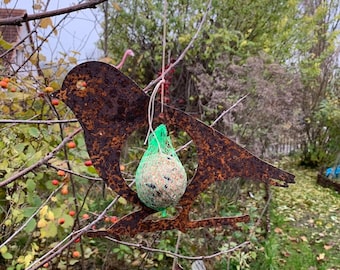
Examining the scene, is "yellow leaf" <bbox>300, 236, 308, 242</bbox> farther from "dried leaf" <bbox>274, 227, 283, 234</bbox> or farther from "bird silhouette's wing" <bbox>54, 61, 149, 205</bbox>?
"bird silhouette's wing" <bbox>54, 61, 149, 205</bbox>

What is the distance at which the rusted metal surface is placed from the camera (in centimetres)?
71

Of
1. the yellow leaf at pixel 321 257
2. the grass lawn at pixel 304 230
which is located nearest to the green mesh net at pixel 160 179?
the grass lawn at pixel 304 230

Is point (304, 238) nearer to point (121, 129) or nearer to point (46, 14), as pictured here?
point (121, 129)

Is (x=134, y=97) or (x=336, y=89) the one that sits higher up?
(x=134, y=97)

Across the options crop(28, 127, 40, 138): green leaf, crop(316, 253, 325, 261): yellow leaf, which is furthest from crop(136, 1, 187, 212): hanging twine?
crop(316, 253, 325, 261): yellow leaf

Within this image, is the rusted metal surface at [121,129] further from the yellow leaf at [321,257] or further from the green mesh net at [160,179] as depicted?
the yellow leaf at [321,257]

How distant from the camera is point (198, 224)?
83cm

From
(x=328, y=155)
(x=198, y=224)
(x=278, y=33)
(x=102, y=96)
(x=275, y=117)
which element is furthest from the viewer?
(x=328, y=155)

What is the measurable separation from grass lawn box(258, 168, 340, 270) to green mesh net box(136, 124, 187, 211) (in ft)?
5.76

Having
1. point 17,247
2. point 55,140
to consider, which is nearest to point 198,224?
point 55,140

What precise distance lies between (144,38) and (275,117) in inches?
67.2

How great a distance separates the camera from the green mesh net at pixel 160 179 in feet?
2.35

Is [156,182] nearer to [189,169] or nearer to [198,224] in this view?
[198,224]

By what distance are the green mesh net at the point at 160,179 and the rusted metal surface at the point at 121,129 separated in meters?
0.04
